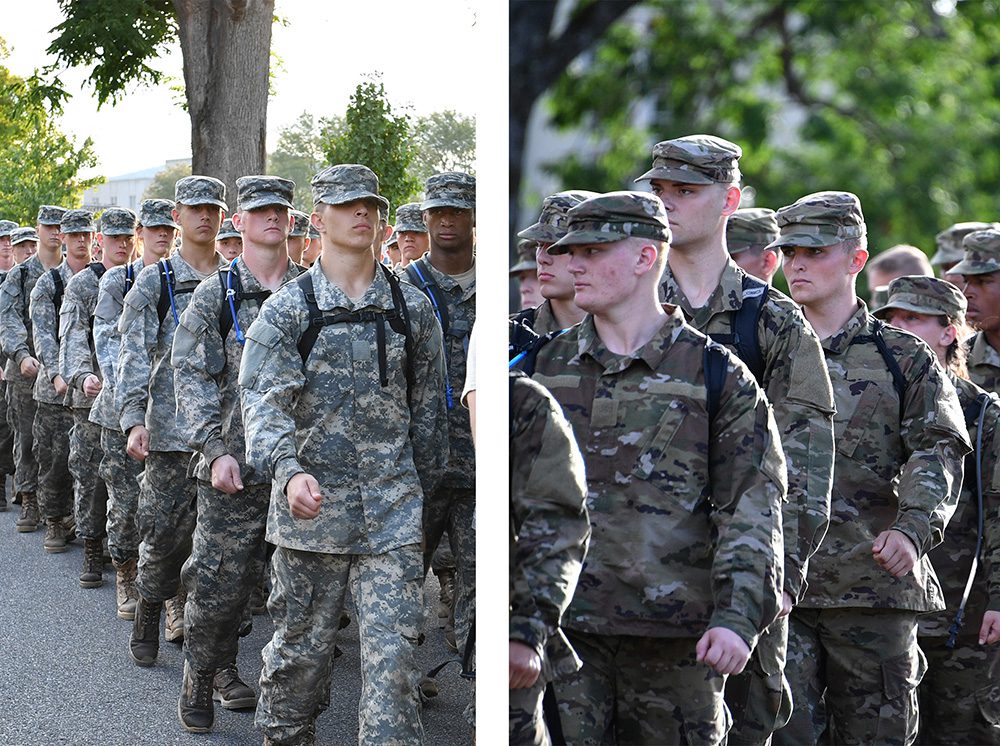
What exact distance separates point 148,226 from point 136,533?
1.19m

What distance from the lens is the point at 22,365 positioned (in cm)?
712

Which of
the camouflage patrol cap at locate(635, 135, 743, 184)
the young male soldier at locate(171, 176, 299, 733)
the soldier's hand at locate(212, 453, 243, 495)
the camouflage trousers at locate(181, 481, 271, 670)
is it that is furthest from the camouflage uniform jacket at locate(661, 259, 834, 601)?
the camouflage trousers at locate(181, 481, 271, 670)

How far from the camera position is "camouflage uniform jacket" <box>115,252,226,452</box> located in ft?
16.8

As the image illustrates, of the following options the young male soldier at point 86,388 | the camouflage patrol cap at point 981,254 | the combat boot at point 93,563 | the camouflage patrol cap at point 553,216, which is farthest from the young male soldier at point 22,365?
the camouflage patrol cap at point 553,216

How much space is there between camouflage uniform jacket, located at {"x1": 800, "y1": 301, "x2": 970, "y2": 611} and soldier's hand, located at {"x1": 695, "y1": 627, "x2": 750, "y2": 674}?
135 centimetres

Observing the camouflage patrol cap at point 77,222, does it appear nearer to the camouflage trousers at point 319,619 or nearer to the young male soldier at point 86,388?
the young male soldier at point 86,388

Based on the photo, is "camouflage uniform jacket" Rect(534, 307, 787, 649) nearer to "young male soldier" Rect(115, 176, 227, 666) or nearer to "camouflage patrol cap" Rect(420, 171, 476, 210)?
"camouflage patrol cap" Rect(420, 171, 476, 210)

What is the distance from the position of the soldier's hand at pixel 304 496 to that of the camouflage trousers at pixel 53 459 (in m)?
3.32

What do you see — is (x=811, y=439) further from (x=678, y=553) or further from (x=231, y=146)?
(x=231, y=146)

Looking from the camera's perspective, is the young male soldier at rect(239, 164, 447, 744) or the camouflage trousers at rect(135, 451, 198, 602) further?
the camouflage trousers at rect(135, 451, 198, 602)

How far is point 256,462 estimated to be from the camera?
141 inches

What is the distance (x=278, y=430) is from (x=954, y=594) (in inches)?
78.6

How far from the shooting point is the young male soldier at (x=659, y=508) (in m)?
2.53

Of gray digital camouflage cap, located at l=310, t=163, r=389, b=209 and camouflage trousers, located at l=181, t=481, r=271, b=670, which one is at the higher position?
gray digital camouflage cap, located at l=310, t=163, r=389, b=209
